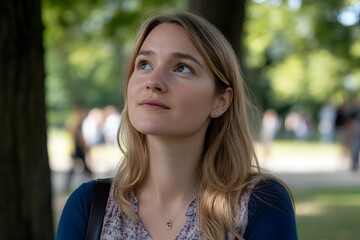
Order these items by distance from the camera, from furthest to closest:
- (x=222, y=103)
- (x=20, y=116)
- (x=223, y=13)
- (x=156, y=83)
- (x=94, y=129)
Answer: (x=94, y=129), (x=223, y=13), (x=20, y=116), (x=222, y=103), (x=156, y=83)

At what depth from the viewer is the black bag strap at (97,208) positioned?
9.39 ft

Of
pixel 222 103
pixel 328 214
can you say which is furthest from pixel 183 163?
pixel 328 214

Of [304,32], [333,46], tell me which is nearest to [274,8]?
[333,46]

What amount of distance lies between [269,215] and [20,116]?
134 inches

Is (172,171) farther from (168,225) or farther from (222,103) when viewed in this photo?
(222,103)

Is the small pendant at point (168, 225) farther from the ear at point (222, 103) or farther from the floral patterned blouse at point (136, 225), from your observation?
the ear at point (222, 103)

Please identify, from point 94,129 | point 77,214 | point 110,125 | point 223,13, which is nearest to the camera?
point 77,214

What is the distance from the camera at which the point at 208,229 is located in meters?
2.84

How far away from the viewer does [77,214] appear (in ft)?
9.54

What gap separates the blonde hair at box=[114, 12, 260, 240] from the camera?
2.88 meters

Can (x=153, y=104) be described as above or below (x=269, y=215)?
above

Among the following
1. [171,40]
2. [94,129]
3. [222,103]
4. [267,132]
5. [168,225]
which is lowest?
[168,225]

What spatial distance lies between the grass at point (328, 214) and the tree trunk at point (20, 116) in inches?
164

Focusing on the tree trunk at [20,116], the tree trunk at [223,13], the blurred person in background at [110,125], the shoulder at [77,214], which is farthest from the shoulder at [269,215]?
the blurred person in background at [110,125]
